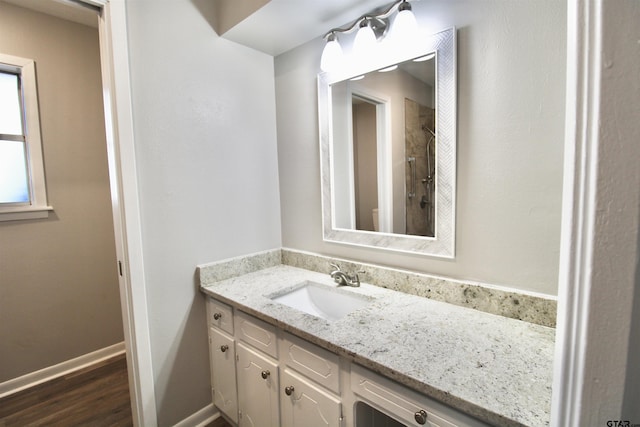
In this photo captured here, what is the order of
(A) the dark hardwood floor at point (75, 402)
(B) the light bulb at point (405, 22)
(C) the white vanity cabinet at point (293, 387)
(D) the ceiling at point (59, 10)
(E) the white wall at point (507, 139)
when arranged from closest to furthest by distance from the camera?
(C) the white vanity cabinet at point (293, 387)
(E) the white wall at point (507, 139)
(B) the light bulb at point (405, 22)
(A) the dark hardwood floor at point (75, 402)
(D) the ceiling at point (59, 10)

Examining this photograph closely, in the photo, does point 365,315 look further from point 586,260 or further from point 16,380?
point 16,380

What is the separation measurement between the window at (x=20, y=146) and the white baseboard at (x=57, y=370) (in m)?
1.09

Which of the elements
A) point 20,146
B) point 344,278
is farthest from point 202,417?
point 20,146

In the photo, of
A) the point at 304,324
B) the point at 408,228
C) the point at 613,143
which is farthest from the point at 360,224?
the point at 613,143

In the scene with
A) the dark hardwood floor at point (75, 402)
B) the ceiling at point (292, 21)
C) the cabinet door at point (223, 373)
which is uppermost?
the ceiling at point (292, 21)

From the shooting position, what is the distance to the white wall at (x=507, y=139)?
102 cm

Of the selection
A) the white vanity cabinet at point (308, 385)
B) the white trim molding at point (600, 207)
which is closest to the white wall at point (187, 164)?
the white vanity cabinet at point (308, 385)

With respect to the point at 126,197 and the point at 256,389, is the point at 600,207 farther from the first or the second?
the point at 126,197

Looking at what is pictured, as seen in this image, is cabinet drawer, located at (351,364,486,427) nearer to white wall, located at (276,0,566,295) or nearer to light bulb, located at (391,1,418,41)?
white wall, located at (276,0,566,295)

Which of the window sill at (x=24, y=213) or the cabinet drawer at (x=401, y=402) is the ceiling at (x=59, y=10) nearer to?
the window sill at (x=24, y=213)

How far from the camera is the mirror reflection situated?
1.34 meters

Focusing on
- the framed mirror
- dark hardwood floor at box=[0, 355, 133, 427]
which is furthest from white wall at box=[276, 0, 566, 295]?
dark hardwood floor at box=[0, 355, 133, 427]

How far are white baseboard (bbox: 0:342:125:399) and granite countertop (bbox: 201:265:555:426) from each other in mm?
1718

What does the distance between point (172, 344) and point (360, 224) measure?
1.18 m
